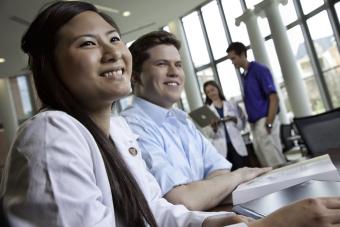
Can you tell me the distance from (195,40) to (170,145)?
902 centimetres

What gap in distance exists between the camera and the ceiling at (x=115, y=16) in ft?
24.5

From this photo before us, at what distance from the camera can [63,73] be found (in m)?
0.86

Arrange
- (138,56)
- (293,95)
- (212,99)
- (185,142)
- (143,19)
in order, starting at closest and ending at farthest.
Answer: (185,142)
(138,56)
(212,99)
(293,95)
(143,19)

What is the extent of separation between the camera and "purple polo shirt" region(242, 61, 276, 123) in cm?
347

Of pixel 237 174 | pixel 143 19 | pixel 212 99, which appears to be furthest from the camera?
pixel 143 19

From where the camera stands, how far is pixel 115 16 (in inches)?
349

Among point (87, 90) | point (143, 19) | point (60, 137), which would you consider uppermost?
point (143, 19)

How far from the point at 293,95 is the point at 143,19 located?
4254mm

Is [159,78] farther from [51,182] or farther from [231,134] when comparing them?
[231,134]

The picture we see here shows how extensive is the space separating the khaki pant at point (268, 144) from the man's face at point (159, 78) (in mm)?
1944

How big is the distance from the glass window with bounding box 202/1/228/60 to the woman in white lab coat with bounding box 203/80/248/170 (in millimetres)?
5451

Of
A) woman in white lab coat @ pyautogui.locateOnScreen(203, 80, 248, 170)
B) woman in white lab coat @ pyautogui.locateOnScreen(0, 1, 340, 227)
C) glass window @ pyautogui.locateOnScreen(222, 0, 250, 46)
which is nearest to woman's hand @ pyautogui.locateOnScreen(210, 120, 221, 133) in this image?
woman in white lab coat @ pyautogui.locateOnScreen(203, 80, 248, 170)

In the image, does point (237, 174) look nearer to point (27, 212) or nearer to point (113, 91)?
point (113, 91)

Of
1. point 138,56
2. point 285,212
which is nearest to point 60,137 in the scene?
point 285,212
